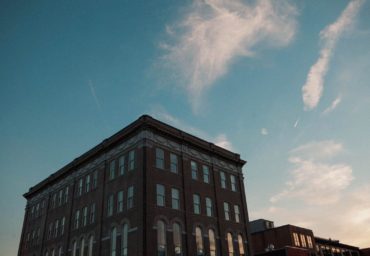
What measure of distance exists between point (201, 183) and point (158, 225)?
344 inches

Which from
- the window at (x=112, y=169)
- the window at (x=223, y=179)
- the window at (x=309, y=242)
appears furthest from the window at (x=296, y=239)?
the window at (x=112, y=169)

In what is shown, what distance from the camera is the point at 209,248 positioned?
117ft

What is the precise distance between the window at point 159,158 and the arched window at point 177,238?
6.10 meters

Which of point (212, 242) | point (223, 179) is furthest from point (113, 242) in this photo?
point (223, 179)

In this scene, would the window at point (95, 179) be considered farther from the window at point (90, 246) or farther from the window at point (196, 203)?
the window at point (196, 203)


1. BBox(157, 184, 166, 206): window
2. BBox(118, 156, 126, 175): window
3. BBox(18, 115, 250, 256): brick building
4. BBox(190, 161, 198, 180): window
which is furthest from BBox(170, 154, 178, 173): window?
BBox(118, 156, 126, 175): window

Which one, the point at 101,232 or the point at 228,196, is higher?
the point at 228,196

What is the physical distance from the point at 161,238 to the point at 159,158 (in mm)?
8264

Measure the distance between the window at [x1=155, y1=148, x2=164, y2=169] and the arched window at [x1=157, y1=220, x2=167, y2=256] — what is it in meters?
5.87

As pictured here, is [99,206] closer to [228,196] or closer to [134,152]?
[134,152]

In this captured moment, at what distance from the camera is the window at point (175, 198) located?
1367 inches

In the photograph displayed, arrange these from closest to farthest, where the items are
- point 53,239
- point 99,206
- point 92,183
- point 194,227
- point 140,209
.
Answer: point 140,209 → point 194,227 → point 99,206 → point 92,183 → point 53,239

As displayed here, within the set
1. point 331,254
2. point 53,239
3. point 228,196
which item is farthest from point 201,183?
point 331,254

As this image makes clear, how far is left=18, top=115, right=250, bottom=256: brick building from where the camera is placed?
32.5 m
